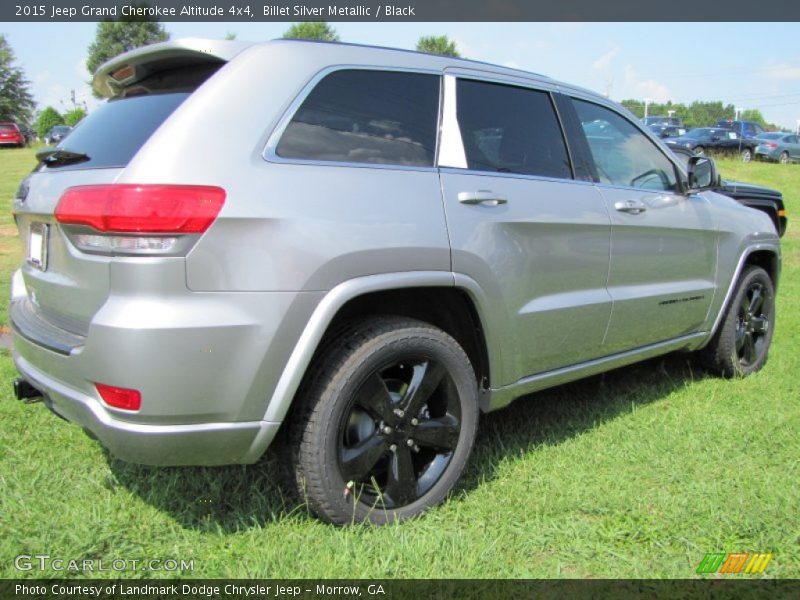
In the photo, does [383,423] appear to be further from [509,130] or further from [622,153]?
[622,153]

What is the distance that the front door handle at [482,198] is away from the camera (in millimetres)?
2766

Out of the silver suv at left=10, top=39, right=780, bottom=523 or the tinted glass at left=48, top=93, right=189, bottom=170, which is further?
the tinted glass at left=48, top=93, right=189, bottom=170

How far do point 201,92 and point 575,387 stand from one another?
3.05 meters

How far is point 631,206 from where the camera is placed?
361cm

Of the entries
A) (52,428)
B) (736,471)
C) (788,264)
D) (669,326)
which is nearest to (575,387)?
(669,326)

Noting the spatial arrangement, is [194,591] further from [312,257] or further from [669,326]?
[669,326]

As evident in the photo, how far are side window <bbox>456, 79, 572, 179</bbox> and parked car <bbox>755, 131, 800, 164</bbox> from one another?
2782cm

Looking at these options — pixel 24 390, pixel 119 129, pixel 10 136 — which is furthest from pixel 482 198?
pixel 10 136

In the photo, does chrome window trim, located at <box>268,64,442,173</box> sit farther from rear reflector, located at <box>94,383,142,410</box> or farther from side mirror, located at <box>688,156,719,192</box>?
side mirror, located at <box>688,156,719,192</box>

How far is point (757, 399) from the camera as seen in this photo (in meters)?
4.16

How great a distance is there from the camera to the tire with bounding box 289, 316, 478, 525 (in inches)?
96.0

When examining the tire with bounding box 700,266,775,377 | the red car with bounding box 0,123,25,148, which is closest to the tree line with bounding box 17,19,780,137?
the red car with bounding box 0,123,25,148

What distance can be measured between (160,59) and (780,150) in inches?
1169

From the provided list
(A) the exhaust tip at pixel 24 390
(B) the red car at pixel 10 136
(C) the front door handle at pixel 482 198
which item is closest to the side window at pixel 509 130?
(C) the front door handle at pixel 482 198
